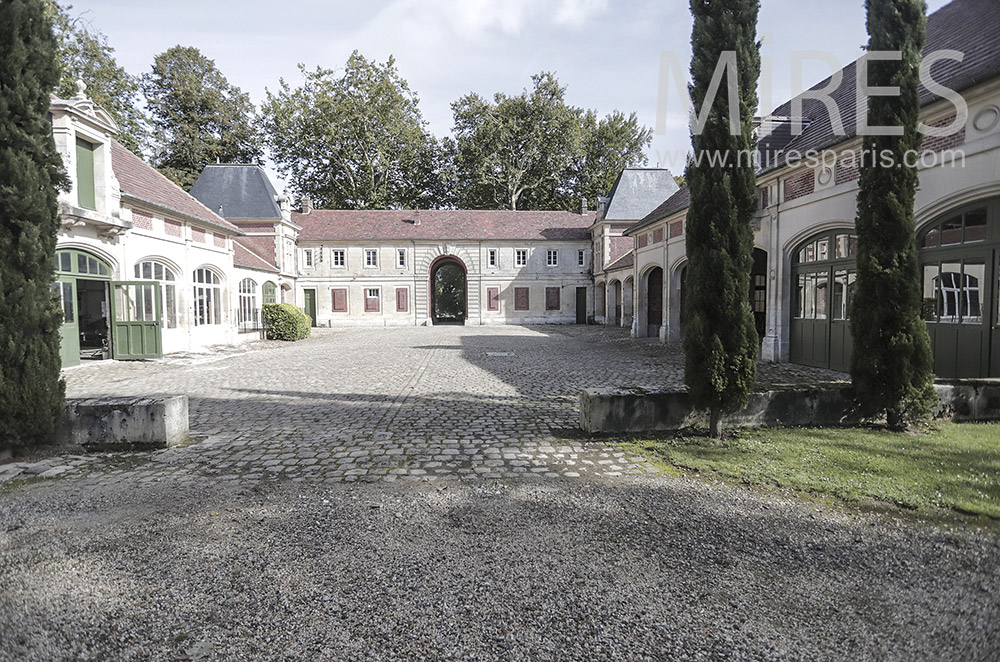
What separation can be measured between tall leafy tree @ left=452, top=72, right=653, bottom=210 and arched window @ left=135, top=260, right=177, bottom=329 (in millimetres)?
28866

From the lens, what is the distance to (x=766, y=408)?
20.0 ft

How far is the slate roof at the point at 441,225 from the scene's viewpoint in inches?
1321

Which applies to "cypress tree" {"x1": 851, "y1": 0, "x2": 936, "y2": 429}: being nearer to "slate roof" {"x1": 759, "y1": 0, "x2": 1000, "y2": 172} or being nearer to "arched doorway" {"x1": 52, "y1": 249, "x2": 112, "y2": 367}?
"slate roof" {"x1": 759, "y1": 0, "x2": 1000, "y2": 172}

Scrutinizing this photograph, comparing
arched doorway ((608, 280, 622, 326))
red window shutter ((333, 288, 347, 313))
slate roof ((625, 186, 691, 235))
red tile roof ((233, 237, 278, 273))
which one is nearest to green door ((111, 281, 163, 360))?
red tile roof ((233, 237, 278, 273))

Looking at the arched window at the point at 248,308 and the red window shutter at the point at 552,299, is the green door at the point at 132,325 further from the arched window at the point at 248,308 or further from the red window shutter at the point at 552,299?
the red window shutter at the point at 552,299

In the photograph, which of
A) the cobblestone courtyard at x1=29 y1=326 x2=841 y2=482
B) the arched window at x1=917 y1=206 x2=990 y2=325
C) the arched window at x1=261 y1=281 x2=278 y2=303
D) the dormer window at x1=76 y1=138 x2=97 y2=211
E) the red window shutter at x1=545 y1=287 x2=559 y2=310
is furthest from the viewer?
the red window shutter at x1=545 y1=287 x2=559 y2=310

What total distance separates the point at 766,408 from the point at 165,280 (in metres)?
16.8

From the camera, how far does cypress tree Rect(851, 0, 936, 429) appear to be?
5812 millimetres

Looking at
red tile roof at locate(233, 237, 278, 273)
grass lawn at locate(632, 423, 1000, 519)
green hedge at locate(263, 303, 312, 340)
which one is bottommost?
grass lawn at locate(632, 423, 1000, 519)

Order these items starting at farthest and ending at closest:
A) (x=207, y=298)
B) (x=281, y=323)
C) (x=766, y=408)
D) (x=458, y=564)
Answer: (x=281, y=323)
(x=207, y=298)
(x=766, y=408)
(x=458, y=564)

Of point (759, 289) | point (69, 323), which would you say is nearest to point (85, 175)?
point (69, 323)

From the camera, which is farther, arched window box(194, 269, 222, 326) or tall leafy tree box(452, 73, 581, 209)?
tall leafy tree box(452, 73, 581, 209)

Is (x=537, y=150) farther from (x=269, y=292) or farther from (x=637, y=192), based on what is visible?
(x=269, y=292)

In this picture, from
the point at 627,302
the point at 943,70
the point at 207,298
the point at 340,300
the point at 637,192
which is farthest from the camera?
the point at 340,300
